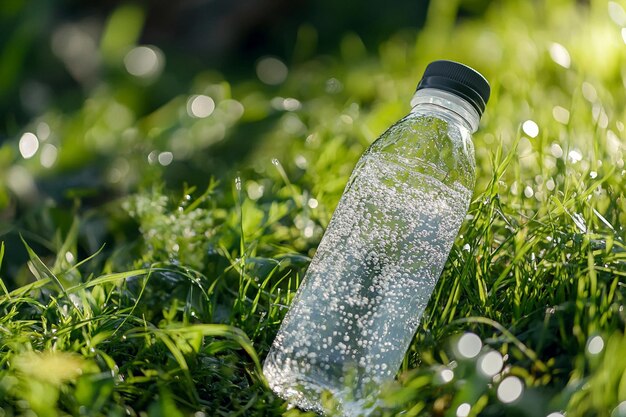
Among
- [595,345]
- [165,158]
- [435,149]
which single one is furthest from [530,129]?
[165,158]

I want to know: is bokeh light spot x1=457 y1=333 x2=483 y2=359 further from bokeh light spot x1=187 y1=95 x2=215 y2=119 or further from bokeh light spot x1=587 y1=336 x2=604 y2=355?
bokeh light spot x1=187 y1=95 x2=215 y2=119

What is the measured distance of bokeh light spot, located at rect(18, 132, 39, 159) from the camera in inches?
109

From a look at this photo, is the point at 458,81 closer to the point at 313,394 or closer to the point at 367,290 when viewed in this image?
the point at 367,290

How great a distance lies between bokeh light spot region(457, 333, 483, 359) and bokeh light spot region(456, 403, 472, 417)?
0.10 metres

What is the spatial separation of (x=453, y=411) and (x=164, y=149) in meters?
1.84

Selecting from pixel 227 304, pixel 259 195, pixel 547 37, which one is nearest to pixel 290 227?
pixel 259 195

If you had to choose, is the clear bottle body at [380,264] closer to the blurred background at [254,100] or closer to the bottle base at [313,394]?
the bottle base at [313,394]

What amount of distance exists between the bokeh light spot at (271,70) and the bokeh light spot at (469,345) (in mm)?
3028

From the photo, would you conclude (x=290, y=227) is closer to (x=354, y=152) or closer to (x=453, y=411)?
(x=354, y=152)

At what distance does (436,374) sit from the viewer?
1.29 meters

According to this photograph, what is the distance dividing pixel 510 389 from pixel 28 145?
7.02ft

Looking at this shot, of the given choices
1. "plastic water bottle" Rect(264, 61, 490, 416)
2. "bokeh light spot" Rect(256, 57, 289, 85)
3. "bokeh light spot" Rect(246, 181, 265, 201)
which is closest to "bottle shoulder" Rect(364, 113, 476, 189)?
"plastic water bottle" Rect(264, 61, 490, 416)

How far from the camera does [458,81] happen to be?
1.42 m

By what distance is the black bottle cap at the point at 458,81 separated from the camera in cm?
142
